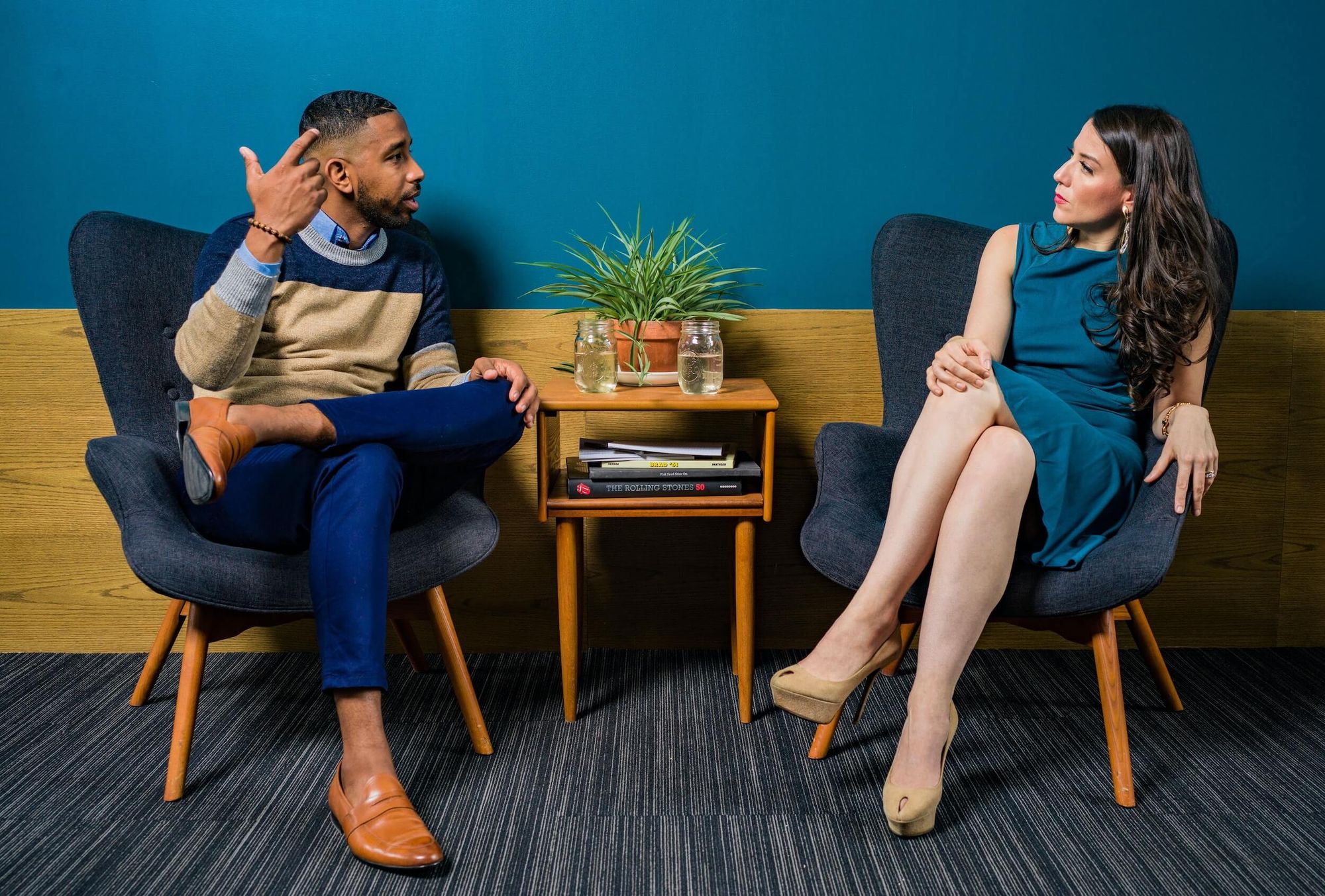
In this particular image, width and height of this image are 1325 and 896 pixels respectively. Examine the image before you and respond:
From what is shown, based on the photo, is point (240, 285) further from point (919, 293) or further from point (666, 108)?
point (919, 293)

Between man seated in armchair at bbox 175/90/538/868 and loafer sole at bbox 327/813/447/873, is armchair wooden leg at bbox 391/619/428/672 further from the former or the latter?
loafer sole at bbox 327/813/447/873

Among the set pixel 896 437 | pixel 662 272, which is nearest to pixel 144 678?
pixel 662 272

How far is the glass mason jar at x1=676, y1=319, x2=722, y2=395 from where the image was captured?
1.90 m

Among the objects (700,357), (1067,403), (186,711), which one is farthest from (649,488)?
(186,711)

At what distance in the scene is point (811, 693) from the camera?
1.57 metres

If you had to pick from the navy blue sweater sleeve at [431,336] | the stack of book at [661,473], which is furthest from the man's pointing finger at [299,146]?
the stack of book at [661,473]

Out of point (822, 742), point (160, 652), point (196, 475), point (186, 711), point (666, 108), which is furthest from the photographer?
point (666, 108)

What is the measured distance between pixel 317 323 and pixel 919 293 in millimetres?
1173

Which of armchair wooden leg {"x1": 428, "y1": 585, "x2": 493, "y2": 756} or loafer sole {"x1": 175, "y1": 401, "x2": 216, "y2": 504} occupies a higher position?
loafer sole {"x1": 175, "y1": 401, "x2": 216, "y2": 504}

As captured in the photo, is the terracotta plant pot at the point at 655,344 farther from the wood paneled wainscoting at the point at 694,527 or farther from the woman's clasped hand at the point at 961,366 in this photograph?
the woman's clasped hand at the point at 961,366

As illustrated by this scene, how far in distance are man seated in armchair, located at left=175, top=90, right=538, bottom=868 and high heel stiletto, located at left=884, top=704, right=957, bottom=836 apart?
27.1 inches

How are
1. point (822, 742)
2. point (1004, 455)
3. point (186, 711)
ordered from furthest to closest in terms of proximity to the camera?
point (822, 742) → point (186, 711) → point (1004, 455)

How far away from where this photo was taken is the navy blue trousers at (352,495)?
1.50 metres

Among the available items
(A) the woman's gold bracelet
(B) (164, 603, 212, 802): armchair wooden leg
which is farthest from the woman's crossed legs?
(B) (164, 603, 212, 802): armchair wooden leg
